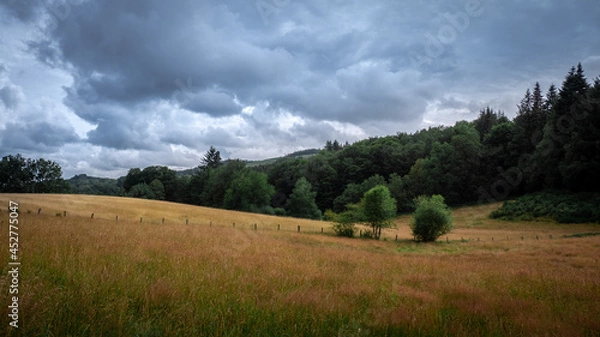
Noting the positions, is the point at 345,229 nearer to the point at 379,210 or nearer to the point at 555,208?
the point at 379,210

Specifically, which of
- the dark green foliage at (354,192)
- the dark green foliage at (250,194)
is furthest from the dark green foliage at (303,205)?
the dark green foliage at (354,192)

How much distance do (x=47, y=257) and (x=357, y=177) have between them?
10358 centimetres

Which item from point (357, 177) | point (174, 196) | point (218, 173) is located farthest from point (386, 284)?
point (174, 196)

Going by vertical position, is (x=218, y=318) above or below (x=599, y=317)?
above

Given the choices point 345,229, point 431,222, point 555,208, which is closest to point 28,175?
point 345,229

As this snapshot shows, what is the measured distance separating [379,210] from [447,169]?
181 feet

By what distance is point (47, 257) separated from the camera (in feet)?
19.5

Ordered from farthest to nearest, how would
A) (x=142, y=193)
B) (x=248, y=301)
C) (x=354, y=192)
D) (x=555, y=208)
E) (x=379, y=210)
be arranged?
(x=142, y=193), (x=354, y=192), (x=555, y=208), (x=379, y=210), (x=248, y=301)

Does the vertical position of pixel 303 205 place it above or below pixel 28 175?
below

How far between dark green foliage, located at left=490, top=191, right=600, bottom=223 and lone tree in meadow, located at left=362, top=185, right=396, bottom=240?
33.9 metres

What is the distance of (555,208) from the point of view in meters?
50.3

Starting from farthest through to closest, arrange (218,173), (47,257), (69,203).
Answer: (218,173) → (69,203) → (47,257)

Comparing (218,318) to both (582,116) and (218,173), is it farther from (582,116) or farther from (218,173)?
(218,173)

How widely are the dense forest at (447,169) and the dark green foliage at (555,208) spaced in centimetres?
385
